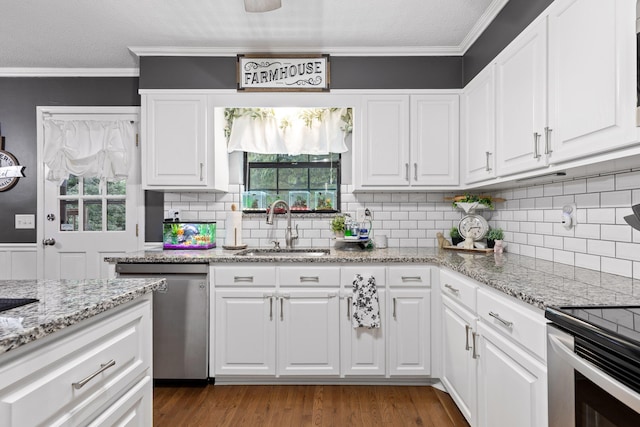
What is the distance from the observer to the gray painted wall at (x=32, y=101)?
3363 mm

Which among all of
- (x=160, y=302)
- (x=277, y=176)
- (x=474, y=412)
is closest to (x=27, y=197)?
(x=160, y=302)

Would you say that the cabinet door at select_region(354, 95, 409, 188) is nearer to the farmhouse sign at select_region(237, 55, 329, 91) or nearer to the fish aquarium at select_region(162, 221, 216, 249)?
the farmhouse sign at select_region(237, 55, 329, 91)

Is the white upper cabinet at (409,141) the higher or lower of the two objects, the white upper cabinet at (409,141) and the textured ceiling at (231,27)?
the lower

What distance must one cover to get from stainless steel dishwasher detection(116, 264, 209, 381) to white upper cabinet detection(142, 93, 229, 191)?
0.73 m

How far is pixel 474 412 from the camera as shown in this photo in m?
1.86

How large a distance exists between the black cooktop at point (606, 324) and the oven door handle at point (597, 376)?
6cm

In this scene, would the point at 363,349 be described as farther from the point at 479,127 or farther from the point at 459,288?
the point at 479,127

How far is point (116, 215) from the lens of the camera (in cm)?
338

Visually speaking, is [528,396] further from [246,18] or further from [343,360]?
[246,18]

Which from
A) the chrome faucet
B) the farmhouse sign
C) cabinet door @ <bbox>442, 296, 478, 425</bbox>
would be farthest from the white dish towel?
the farmhouse sign

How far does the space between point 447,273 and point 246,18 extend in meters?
2.16

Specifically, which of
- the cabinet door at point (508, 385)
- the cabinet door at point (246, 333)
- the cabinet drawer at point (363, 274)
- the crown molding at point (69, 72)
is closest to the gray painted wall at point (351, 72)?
the crown molding at point (69, 72)

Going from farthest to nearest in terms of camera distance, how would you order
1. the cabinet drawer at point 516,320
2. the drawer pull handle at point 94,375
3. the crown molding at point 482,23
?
1. the crown molding at point 482,23
2. the cabinet drawer at point 516,320
3. the drawer pull handle at point 94,375

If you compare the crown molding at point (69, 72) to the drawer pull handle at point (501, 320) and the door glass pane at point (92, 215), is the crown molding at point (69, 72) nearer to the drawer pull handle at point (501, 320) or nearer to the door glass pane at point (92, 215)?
the door glass pane at point (92, 215)
